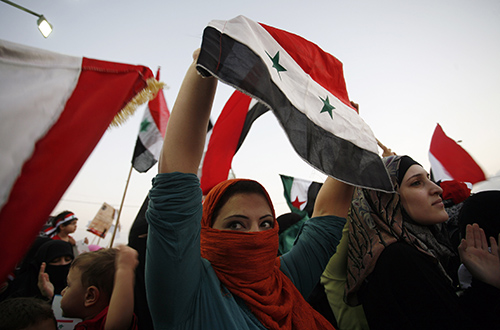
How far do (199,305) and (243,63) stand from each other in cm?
87

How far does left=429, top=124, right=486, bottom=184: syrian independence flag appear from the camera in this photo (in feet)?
11.9

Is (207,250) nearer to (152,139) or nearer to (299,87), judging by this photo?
(299,87)

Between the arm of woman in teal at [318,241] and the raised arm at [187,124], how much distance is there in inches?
37.0

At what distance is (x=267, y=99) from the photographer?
0.84 metres

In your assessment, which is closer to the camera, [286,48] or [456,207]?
[286,48]

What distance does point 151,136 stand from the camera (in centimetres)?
398

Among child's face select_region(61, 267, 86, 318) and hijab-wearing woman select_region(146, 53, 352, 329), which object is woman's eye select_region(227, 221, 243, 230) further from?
child's face select_region(61, 267, 86, 318)

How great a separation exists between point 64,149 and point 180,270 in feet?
1.65

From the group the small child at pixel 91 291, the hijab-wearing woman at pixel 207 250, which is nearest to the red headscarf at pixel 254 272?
the hijab-wearing woman at pixel 207 250

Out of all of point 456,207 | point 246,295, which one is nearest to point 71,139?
point 246,295

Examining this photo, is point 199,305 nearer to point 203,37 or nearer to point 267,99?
point 267,99

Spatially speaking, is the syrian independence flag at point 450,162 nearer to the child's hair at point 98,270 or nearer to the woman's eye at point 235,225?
the woman's eye at point 235,225

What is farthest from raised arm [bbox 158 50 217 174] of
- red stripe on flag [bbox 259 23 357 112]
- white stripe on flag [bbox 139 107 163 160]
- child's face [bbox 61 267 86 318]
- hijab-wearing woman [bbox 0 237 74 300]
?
white stripe on flag [bbox 139 107 163 160]

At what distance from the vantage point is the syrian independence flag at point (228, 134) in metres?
2.34
